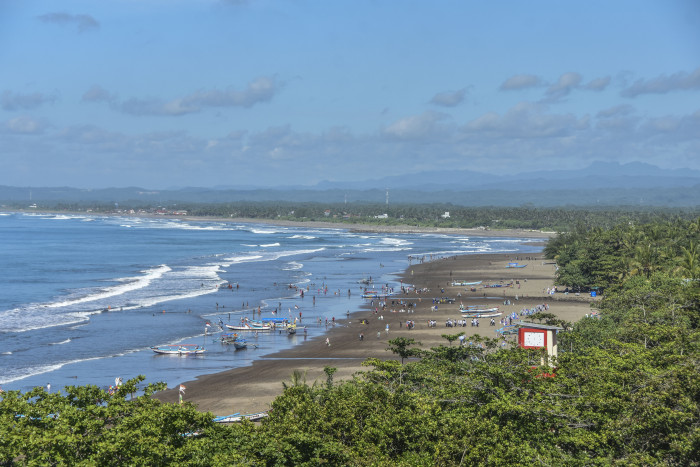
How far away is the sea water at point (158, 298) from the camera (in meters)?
45.0

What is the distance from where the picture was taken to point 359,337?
54531 millimetres

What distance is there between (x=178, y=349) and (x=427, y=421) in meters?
30.7

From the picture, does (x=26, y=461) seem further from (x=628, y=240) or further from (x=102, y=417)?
(x=628, y=240)

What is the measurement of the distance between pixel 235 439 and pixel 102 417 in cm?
363

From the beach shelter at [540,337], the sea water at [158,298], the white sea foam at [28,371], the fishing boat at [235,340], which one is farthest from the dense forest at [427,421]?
the fishing boat at [235,340]

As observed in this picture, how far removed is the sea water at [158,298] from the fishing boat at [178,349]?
879mm

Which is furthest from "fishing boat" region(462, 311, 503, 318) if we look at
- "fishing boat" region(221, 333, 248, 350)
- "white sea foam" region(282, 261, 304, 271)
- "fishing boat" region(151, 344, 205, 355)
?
"white sea foam" region(282, 261, 304, 271)

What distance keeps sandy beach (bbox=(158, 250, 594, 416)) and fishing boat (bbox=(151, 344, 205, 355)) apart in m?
4.78

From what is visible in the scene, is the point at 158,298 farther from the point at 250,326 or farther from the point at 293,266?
the point at 293,266

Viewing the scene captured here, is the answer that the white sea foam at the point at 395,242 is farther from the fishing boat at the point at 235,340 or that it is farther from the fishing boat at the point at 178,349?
the fishing boat at the point at 178,349

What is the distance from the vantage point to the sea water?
45.0 metres

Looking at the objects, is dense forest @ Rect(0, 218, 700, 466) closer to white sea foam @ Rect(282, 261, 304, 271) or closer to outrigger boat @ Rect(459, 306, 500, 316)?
outrigger boat @ Rect(459, 306, 500, 316)

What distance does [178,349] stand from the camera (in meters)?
48.3

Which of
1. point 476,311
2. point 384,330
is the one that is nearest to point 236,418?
point 384,330
